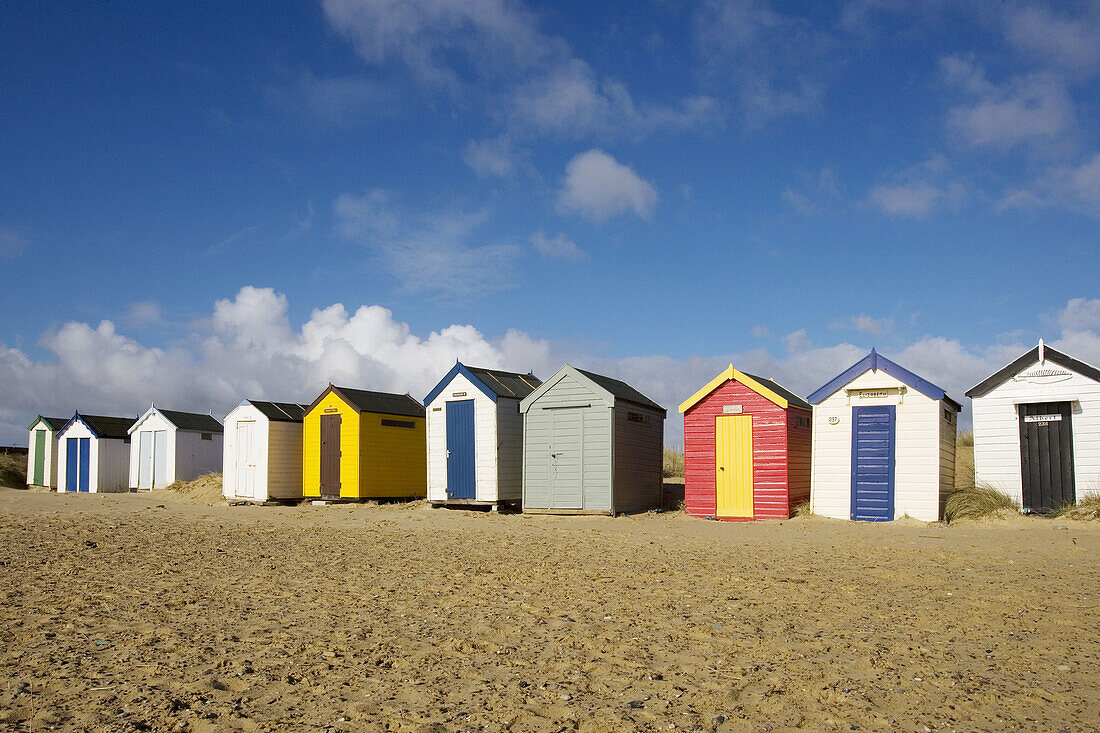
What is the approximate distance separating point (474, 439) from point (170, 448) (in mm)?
17871

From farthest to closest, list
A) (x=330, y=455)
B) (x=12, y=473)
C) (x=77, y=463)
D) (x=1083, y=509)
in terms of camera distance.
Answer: (x=12, y=473)
(x=77, y=463)
(x=330, y=455)
(x=1083, y=509)

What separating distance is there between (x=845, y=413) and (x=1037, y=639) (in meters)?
12.0

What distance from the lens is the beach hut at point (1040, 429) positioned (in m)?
17.2

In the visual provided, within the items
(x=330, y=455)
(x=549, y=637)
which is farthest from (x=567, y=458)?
(x=549, y=637)

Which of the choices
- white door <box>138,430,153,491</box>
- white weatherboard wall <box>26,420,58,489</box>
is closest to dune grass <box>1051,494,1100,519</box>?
white door <box>138,430,153,491</box>

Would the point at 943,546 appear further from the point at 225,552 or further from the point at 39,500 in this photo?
the point at 39,500

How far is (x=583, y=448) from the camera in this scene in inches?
823

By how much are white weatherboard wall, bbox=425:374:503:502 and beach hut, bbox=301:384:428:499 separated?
8.06 feet

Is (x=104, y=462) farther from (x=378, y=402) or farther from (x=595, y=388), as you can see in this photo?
(x=595, y=388)

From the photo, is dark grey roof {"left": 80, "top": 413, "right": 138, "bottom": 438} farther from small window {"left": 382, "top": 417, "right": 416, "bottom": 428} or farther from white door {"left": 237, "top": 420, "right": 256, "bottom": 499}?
small window {"left": 382, "top": 417, "right": 416, "bottom": 428}

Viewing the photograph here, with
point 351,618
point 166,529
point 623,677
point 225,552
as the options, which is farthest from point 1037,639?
point 166,529

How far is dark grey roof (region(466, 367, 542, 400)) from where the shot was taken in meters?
23.0

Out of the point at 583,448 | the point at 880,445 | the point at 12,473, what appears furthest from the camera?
the point at 12,473

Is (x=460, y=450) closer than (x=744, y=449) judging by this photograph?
No
